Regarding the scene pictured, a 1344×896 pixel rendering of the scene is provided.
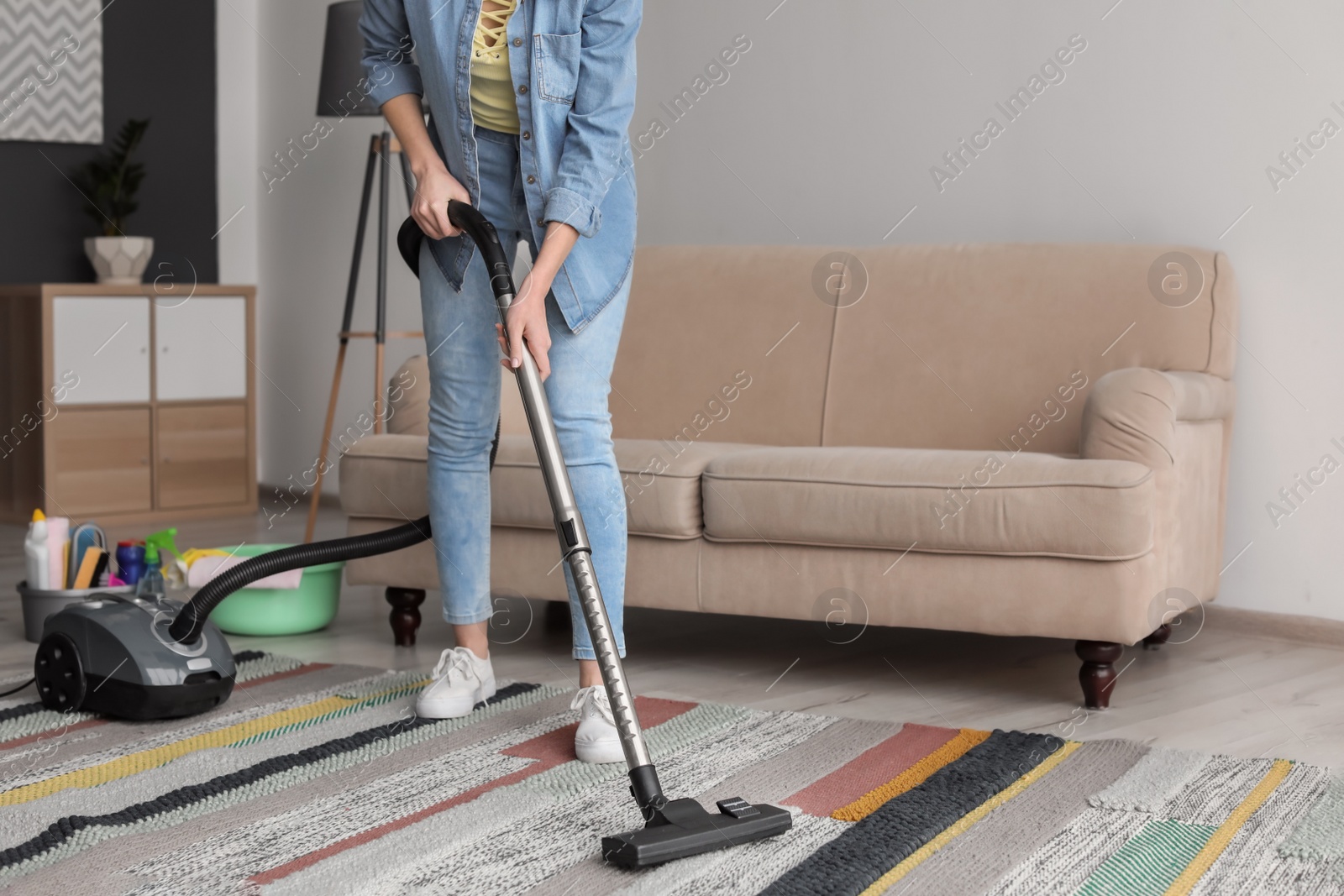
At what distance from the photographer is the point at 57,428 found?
4.17m

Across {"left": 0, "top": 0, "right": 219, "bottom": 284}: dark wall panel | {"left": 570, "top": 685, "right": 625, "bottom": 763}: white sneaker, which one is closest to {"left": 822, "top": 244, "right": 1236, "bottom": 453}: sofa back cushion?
{"left": 570, "top": 685, "right": 625, "bottom": 763}: white sneaker

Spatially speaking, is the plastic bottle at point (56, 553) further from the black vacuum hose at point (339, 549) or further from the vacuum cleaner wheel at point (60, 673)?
the black vacuum hose at point (339, 549)

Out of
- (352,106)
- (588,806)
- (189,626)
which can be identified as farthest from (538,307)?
(352,106)

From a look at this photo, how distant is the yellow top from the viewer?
1.79 metres

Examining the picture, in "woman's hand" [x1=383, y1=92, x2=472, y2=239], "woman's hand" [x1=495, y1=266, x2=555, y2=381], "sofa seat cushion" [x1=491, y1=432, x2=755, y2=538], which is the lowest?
"sofa seat cushion" [x1=491, y1=432, x2=755, y2=538]

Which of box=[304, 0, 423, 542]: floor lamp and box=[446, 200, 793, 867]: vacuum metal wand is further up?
box=[304, 0, 423, 542]: floor lamp

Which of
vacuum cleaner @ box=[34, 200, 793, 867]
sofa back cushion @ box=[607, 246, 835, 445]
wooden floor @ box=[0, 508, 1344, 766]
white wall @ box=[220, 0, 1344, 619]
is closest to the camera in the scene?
vacuum cleaner @ box=[34, 200, 793, 867]

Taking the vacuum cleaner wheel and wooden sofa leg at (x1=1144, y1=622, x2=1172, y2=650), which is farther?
wooden sofa leg at (x1=1144, y1=622, x2=1172, y2=650)

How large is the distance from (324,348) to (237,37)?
118 cm

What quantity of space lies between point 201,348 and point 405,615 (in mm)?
2259

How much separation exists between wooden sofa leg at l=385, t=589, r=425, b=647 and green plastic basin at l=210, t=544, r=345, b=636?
0.49ft

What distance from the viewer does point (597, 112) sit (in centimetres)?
176

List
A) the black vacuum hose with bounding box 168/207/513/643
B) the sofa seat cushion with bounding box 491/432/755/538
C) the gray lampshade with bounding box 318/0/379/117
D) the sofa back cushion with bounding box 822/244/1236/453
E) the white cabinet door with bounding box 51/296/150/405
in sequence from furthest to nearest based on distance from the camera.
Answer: the white cabinet door with bounding box 51/296/150/405 < the gray lampshade with bounding box 318/0/379/117 < the sofa back cushion with bounding box 822/244/1236/453 < the sofa seat cushion with bounding box 491/432/755/538 < the black vacuum hose with bounding box 168/207/513/643

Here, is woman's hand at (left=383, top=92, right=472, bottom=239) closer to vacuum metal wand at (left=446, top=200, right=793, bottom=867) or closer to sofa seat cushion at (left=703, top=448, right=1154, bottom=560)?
vacuum metal wand at (left=446, top=200, right=793, bottom=867)
